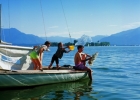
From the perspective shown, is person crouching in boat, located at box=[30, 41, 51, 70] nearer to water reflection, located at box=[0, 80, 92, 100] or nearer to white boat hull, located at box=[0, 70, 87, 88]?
white boat hull, located at box=[0, 70, 87, 88]

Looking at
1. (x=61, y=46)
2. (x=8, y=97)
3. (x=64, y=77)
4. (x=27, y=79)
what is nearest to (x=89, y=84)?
(x=64, y=77)

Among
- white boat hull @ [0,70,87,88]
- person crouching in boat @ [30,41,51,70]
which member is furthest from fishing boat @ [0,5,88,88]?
person crouching in boat @ [30,41,51,70]

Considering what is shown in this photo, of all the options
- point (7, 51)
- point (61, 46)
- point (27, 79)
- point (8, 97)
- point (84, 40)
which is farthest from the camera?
point (84, 40)

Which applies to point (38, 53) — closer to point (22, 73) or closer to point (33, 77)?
point (33, 77)

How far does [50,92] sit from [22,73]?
5.70 feet

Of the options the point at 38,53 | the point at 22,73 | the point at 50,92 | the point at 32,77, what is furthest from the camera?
the point at 38,53

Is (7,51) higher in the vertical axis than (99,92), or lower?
higher

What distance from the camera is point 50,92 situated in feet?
44.5

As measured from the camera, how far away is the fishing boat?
12953 mm

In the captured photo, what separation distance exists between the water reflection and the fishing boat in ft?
0.95

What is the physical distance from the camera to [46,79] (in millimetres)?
14172

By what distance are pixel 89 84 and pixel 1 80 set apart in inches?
215

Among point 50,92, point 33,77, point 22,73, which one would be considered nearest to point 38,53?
point 33,77

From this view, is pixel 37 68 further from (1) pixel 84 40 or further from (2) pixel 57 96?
(1) pixel 84 40
